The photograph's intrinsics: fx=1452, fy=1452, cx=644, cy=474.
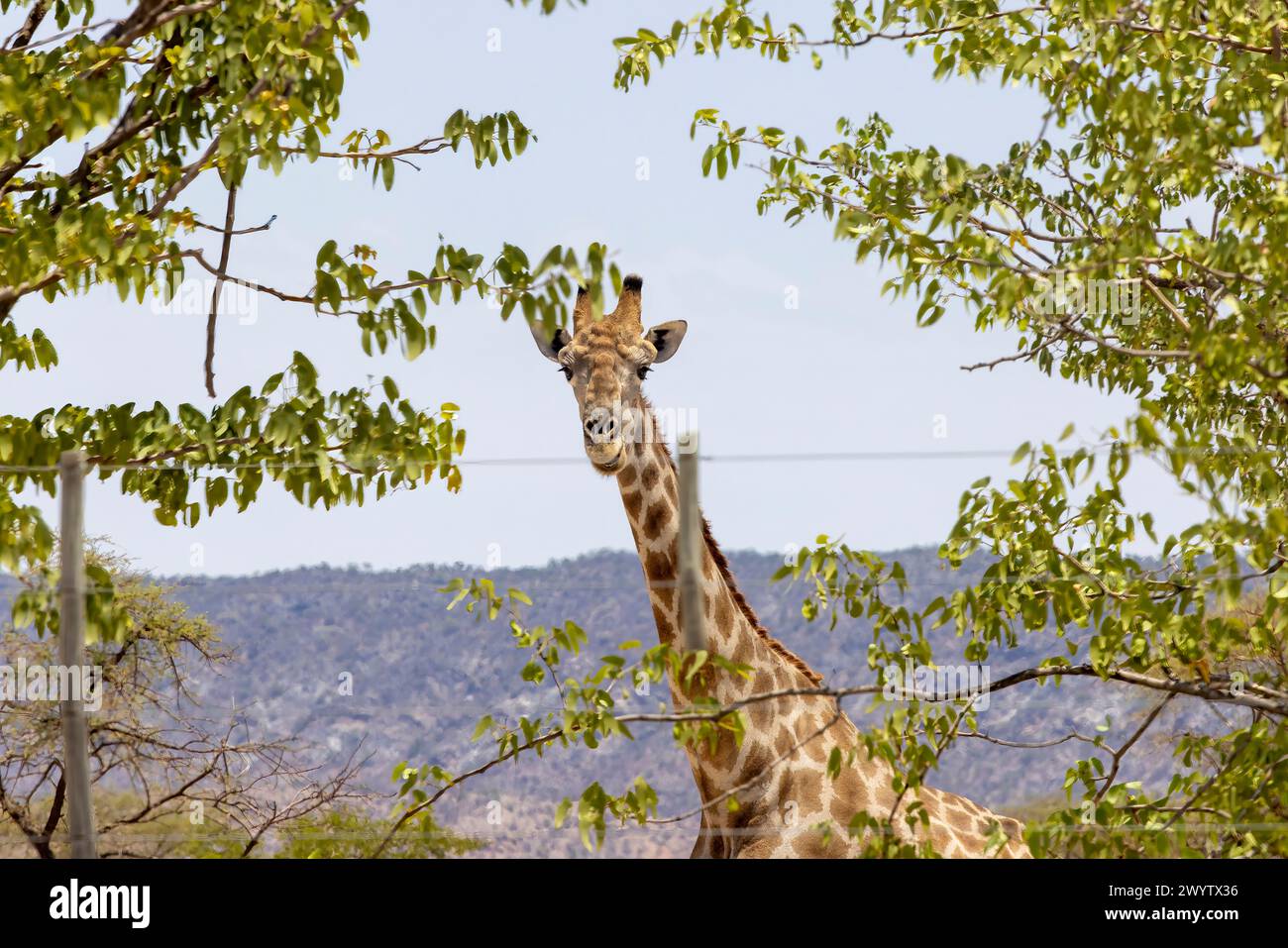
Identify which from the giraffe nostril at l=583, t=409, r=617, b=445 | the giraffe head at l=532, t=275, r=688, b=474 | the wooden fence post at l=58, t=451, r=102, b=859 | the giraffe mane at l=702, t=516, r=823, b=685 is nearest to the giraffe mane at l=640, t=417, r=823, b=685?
the giraffe mane at l=702, t=516, r=823, b=685

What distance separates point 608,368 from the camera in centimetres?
689

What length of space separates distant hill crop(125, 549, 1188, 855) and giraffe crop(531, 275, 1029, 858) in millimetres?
370

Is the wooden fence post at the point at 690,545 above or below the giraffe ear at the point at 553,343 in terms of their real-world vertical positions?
below

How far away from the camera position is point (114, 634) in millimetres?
5188

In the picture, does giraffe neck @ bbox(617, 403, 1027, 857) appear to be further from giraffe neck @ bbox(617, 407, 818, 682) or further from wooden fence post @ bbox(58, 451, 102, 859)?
wooden fence post @ bbox(58, 451, 102, 859)

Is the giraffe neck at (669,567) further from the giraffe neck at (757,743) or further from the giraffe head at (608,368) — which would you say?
the giraffe head at (608,368)

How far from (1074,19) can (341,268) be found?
11.2 feet

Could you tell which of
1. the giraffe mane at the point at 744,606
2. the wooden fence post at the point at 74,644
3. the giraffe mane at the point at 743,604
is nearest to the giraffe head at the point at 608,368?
the giraffe mane at the point at 743,604

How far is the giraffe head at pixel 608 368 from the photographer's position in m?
6.57

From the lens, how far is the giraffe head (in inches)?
259

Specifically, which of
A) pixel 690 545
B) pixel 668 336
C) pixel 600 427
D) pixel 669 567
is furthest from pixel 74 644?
pixel 668 336

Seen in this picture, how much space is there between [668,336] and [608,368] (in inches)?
34.3

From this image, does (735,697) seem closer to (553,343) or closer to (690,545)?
(690,545)
